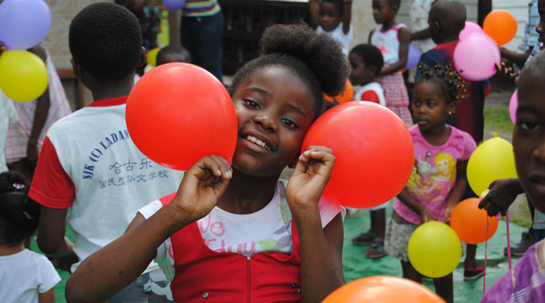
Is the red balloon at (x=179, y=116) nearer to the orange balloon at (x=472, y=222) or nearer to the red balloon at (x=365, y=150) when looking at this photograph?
the red balloon at (x=365, y=150)

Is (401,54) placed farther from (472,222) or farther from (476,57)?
(472,222)

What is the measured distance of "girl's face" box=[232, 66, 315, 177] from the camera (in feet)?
5.26

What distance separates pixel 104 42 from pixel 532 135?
179 cm

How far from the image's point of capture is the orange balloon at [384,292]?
0.93m

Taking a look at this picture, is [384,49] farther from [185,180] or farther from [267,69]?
[185,180]

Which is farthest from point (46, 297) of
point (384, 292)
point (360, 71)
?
point (360, 71)

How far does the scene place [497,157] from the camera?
2.43 metres

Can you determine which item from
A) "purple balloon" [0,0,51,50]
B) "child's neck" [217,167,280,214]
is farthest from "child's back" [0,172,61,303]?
"child's neck" [217,167,280,214]

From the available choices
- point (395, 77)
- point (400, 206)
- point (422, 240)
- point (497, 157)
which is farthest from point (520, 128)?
point (395, 77)

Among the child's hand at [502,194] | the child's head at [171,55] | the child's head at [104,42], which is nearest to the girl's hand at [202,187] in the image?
the child's head at [104,42]

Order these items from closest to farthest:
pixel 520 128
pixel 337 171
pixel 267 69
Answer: pixel 520 128 → pixel 337 171 → pixel 267 69

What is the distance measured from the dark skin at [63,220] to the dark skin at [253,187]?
0.66 m

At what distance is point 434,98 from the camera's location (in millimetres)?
3311

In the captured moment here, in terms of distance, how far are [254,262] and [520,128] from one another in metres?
0.90
